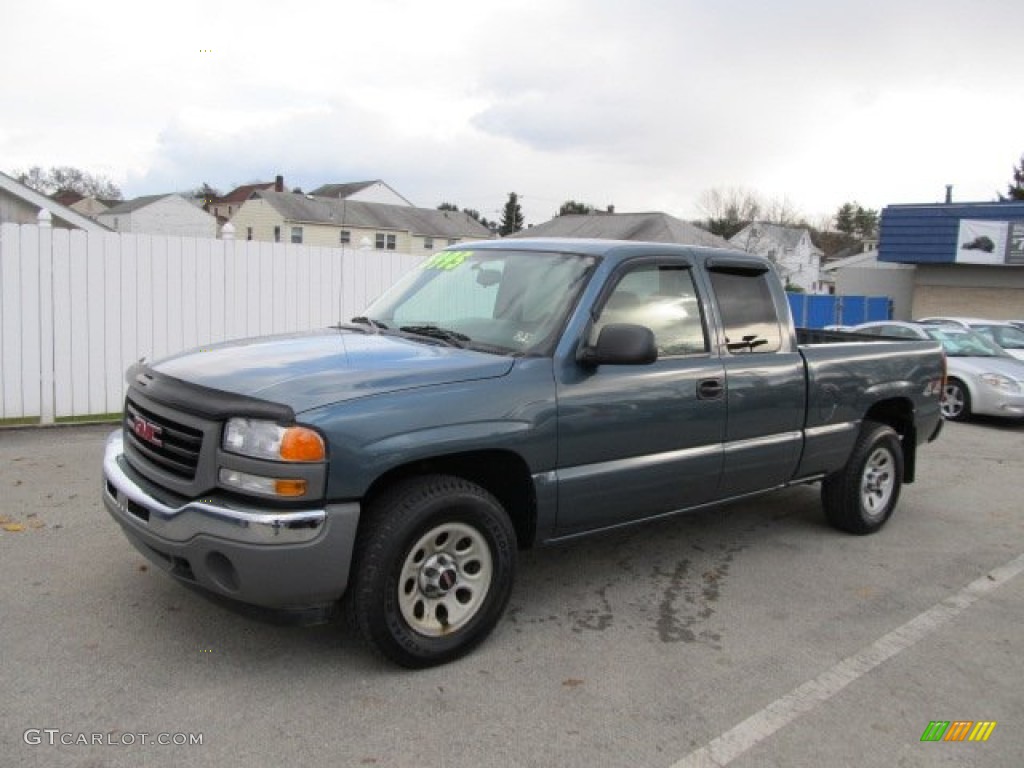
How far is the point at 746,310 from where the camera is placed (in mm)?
4965

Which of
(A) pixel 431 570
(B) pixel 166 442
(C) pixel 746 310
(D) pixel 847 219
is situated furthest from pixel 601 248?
(D) pixel 847 219

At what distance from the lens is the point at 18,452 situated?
7.21 meters

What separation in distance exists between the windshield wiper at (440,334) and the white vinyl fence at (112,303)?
5.15 metres

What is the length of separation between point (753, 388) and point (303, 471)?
2756mm

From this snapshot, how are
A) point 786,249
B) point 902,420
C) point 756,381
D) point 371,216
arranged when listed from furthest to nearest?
point 786,249, point 371,216, point 902,420, point 756,381

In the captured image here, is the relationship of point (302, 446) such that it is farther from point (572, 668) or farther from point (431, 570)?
point (572, 668)

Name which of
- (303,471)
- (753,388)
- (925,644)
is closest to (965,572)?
(925,644)

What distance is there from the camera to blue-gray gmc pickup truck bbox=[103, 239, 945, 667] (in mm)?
3180

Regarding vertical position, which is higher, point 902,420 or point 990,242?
point 990,242

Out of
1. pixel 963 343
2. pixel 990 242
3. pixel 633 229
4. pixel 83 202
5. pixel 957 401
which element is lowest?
pixel 957 401

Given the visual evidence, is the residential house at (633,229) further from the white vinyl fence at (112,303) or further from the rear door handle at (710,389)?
the rear door handle at (710,389)

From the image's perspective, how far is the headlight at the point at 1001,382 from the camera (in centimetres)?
1136

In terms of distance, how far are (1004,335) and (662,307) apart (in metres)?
13.0

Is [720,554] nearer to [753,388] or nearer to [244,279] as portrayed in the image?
[753,388]
